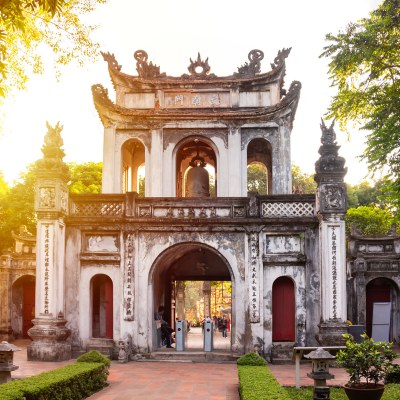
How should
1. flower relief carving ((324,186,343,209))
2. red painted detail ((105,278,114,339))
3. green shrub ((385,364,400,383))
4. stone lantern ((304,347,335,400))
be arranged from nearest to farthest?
stone lantern ((304,347,335,400)) < green shrub ((385,364,400,383)) < flower relief carving ((324,186,343,209)) < red painted detail ((105,278,114,339))

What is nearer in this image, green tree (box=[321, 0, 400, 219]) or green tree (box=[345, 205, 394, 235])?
green tree (box=[321, 0, 400, 219])

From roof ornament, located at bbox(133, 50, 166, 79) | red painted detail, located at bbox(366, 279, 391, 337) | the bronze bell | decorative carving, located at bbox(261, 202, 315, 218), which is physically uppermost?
roof ornament, located at bbox(133, 50, 166, 79)

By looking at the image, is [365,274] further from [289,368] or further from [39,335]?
[39,335]

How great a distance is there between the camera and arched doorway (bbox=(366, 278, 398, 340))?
2316 cm

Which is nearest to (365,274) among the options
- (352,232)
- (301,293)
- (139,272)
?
(352,232)

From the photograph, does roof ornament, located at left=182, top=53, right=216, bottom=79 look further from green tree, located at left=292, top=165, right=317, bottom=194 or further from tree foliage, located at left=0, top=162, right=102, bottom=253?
green tree, located at left=292, top=165, right=317, bottom=194

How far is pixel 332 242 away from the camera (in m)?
17.1

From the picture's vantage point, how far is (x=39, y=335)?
16.9 meters

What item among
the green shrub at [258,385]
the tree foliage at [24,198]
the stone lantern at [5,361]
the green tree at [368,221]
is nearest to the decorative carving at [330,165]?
the green shrub at [258,385]

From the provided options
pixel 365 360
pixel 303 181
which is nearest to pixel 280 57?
pixel 365 360

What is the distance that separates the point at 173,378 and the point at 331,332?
16.4 ft

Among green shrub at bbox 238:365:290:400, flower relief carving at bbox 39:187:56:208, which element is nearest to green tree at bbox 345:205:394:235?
flower relief carving at bbox 39:187:56:208

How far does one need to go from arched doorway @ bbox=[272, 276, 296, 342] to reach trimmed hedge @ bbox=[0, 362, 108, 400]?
6371 mm

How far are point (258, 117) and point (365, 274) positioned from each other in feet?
24.3
